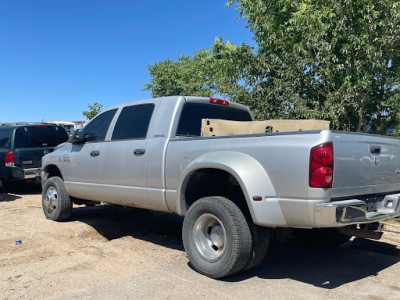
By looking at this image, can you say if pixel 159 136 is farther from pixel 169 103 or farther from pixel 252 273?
pixel 252 273

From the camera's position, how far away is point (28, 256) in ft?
15.1

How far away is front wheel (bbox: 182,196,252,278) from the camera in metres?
3.58

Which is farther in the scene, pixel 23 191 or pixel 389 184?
pixel 23 191

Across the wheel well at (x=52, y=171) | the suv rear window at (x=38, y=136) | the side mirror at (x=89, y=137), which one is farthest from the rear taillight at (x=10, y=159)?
the side mirror at (x=89, y=137)

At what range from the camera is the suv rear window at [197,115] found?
4.77 m

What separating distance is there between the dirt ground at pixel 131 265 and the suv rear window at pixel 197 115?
1600 mm

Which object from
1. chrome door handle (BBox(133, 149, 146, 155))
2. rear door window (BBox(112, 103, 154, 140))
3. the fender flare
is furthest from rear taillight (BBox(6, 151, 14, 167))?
the fender flare

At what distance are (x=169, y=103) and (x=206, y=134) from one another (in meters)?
0.66

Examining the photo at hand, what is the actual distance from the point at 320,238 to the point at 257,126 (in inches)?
66.9

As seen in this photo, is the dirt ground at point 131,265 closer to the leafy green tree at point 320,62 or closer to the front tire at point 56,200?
the front tire at point 56,200

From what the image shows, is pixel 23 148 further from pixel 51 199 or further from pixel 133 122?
pixel 133 122

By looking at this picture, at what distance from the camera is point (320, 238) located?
16.0 ft

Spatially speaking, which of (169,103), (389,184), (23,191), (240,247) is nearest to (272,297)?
(240,247)

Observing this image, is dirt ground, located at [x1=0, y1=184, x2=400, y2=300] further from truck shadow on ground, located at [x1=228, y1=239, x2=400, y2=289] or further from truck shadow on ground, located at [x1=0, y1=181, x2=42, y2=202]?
truck shadow on ground, located at [x1=0, y1=181, x2=42, y2=202]
